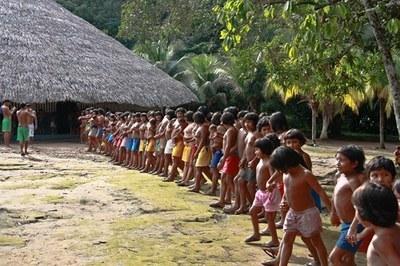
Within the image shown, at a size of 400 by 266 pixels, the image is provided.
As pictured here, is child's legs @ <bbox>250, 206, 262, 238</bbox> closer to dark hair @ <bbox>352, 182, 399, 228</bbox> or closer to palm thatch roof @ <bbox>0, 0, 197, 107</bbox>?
dark hair @ <bbox>352, 182, 399, 228</bbox>

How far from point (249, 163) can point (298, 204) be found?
2.20m

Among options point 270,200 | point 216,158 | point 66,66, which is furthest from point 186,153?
point 66,66

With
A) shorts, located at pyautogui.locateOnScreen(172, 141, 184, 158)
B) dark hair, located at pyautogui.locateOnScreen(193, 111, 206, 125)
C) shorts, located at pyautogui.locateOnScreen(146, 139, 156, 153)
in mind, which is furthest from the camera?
shorts, located at pyautogui.locateOnScreen(146, 139, 156, 153)

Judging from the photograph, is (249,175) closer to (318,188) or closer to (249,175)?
(249,175)

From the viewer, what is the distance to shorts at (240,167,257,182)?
6.60 m

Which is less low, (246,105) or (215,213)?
(246,105)

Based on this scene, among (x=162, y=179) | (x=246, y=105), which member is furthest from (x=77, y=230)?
(x=246, y=105)

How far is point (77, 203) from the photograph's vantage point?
7504 millimetres

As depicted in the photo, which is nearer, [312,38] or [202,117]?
[312,38]

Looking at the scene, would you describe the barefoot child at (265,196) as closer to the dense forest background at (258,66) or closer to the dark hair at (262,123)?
the dark hair at (262,123)

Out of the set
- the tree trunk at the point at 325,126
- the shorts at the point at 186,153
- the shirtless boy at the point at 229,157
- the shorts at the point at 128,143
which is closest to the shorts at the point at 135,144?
the shorts at the point at 128,143

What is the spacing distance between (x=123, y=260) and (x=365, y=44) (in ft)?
17.3

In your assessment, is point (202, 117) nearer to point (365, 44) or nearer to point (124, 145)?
point (365, 44)

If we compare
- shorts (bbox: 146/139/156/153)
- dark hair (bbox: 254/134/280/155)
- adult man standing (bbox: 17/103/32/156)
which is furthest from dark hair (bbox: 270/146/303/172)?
adult man standing (bbox: 17/103/32/156)
